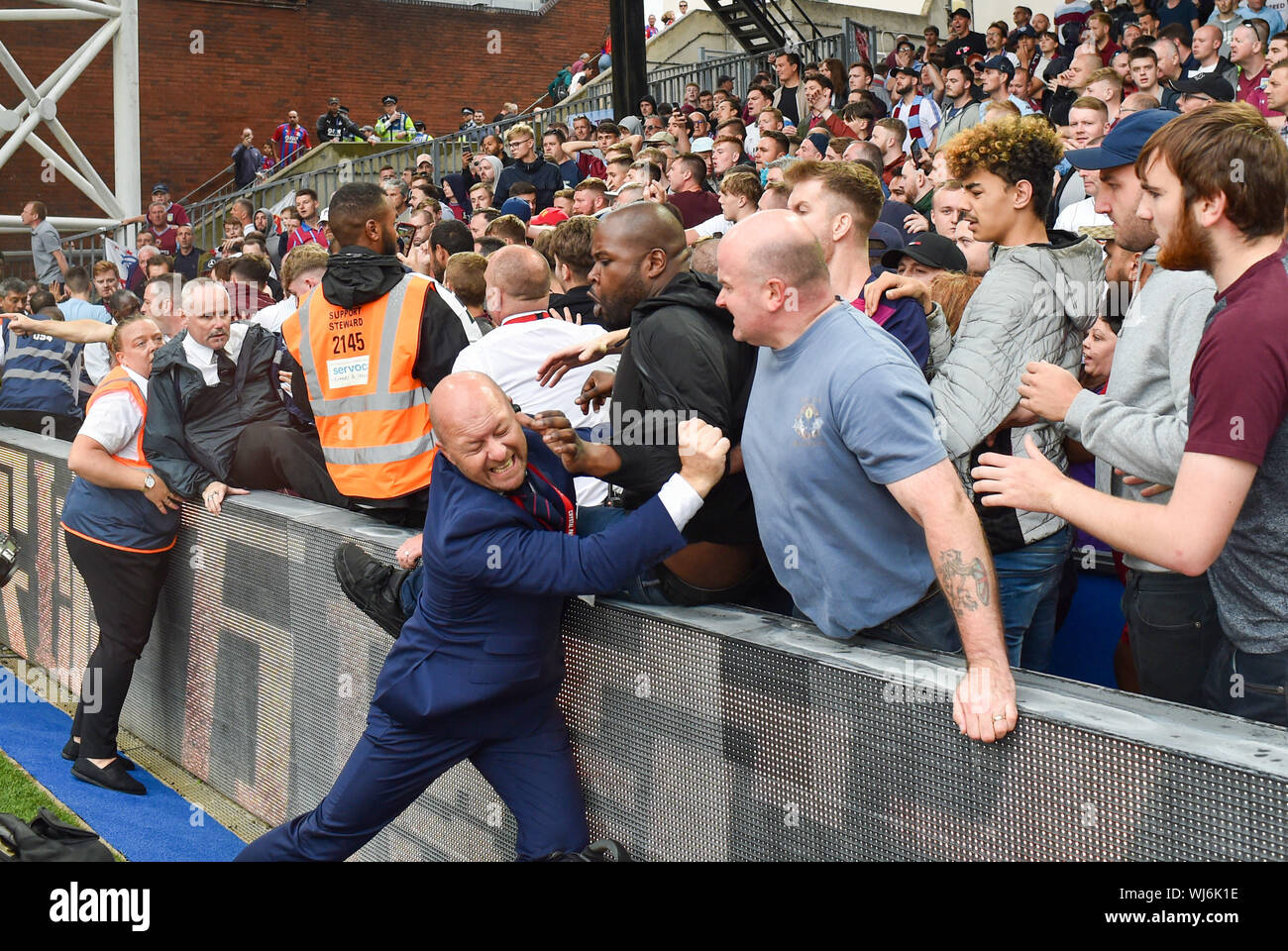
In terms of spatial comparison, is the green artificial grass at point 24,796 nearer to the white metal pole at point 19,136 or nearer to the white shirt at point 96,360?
the white shirt at point 96,360

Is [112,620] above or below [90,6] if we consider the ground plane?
below

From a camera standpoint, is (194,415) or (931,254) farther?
(194,415)

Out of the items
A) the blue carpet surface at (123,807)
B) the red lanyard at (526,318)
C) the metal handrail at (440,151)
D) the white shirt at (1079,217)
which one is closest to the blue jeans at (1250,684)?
the red lanyard at (526,318)

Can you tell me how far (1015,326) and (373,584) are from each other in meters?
2.04

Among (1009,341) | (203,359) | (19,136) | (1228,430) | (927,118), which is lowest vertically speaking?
(1228,430)

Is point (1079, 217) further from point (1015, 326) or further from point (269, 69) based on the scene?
point (269, 69)

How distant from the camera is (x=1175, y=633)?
2.74 metres

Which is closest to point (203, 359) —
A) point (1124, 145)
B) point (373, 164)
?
point (1124, 145)

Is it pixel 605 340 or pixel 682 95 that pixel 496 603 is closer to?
pixel 605 340

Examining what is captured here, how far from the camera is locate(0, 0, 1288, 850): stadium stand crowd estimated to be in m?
2.33

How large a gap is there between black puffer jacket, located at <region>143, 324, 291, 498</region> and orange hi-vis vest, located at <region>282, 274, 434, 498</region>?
93cm

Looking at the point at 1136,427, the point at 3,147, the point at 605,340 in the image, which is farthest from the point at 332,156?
the point at 1136,427

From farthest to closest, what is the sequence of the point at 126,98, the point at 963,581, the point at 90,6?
the point at 126,98, the point at 90,6, the point at 963,581

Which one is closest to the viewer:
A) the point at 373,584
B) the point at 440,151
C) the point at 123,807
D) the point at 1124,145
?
the point at 1124,145
